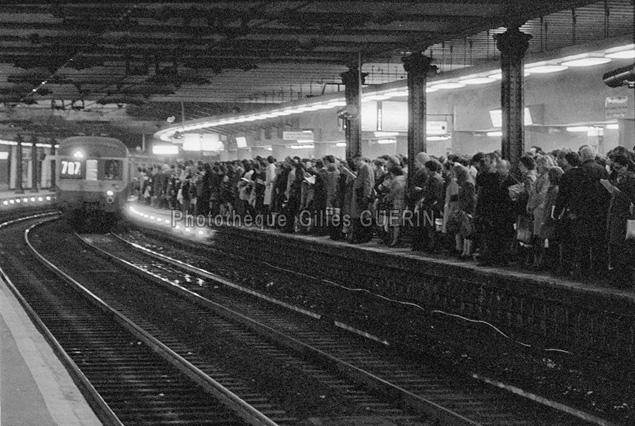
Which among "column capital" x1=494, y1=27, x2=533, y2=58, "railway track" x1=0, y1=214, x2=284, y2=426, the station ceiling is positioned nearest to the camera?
"railway track" x1=0, y1=214, x2=284, y2=426

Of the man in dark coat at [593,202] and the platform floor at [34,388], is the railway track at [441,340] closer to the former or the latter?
the man in dark coat at [593,202]

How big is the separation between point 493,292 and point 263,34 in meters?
10.1

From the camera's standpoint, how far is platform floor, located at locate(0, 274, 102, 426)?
866 cm

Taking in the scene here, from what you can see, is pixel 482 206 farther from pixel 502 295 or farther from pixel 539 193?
pixel 502 295

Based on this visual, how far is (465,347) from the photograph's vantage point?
14.0m

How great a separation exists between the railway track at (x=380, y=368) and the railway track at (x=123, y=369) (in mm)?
1510

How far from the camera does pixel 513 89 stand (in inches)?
865

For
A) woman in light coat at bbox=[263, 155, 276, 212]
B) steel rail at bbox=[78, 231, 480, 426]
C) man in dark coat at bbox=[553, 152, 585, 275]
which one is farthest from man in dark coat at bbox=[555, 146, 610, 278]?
woman in light coat at bbox=[263, 155, 276, 212]

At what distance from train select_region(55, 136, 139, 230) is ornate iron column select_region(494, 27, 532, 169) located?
68.1 ft

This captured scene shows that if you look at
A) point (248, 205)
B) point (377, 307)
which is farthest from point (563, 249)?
point (248, 205)

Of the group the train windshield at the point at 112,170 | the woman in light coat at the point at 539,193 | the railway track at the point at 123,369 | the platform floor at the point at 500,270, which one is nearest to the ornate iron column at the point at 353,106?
the platform floor at the point at 500,270

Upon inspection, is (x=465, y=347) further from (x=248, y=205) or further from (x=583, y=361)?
(x=248, y=205)

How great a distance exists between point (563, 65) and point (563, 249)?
5.16m

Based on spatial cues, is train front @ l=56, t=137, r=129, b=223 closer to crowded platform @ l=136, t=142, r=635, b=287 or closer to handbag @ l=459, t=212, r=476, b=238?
crowded platform @ l=136, t=142, r=635, b=287
